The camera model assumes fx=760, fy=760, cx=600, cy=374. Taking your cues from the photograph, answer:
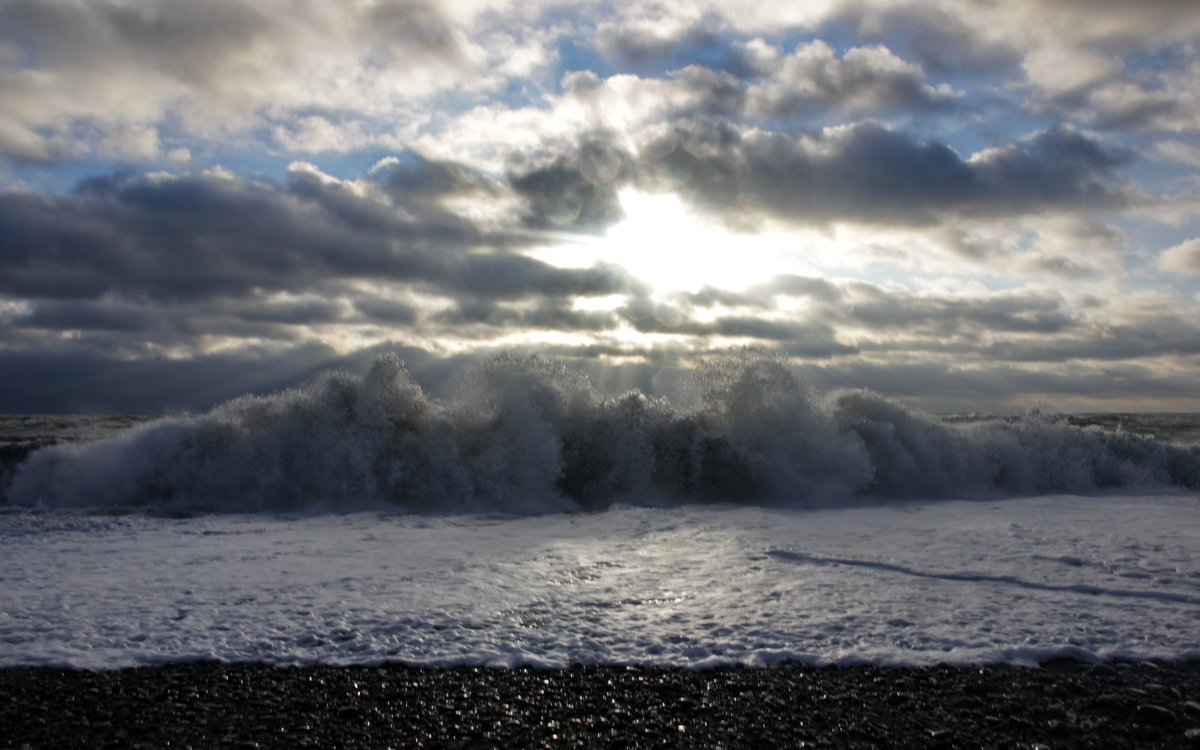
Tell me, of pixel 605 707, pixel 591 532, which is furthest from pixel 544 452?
pixel 605 707

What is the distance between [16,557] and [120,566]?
124cm

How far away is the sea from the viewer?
4.78 meters

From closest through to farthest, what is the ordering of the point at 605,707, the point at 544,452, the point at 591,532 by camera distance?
the point at 605,707 → the point at 591,532 → the point at 544,452

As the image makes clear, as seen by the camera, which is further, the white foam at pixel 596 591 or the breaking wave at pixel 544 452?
→ the breaking wave at pixel 544 452

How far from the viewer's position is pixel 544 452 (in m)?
12.7

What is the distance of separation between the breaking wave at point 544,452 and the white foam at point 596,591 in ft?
6.36

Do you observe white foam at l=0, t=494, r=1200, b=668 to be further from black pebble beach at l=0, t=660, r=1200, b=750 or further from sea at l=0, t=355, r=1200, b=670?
black pebble beach at l=0, t=660, r=1200, b=750

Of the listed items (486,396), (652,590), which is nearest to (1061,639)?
(652,590)

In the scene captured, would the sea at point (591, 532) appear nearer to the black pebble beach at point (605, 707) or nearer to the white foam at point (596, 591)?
the white foam at point (596, 591)

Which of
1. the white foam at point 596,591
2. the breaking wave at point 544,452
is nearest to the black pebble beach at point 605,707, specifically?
the white foam at point 596,591

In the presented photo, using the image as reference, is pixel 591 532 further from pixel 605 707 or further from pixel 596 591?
pixel 605 707

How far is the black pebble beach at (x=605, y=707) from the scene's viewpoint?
3.36 metres

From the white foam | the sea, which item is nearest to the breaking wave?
the sea

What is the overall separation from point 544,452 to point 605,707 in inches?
356
